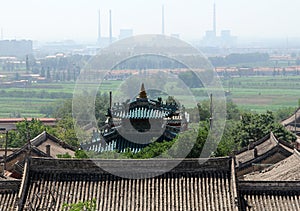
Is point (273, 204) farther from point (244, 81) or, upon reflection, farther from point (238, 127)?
point (244, 81)

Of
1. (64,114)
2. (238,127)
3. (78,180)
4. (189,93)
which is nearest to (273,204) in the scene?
(78,180)

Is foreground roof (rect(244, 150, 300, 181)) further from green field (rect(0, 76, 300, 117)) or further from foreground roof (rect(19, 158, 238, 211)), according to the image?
green field (rect(0, 76, 300, 117))

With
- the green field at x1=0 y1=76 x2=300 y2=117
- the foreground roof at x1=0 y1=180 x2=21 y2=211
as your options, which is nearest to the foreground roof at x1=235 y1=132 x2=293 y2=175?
the foreground roof at x1=0 y1=180 x2=21 y2=211

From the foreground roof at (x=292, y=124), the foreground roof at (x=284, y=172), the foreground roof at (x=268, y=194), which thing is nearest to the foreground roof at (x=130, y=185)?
the foreground roof at (x=268, y=194)

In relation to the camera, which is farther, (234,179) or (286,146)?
(286,146)

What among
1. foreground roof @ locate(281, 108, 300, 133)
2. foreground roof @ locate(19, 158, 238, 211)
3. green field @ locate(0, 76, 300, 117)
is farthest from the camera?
green field @ locate(0, 76, 300, 117)

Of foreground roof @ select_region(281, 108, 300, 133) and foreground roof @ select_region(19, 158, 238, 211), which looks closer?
foreground roof @ select_region(19, 158, 238, 211)

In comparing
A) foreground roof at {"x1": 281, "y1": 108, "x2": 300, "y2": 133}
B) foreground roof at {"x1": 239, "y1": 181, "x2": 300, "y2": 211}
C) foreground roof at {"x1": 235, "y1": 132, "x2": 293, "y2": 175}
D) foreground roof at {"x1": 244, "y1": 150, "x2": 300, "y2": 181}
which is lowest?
foreground roof at {"x1": 281, "y1": 108, "x2": 300, "y2": 133}
